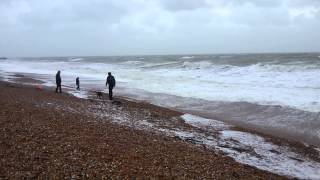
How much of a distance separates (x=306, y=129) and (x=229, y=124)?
2640 mm

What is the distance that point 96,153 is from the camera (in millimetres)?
8188

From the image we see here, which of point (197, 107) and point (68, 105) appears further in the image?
point (197, 107)

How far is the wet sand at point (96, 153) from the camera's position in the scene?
709 cm

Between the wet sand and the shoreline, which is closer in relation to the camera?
the wet sand

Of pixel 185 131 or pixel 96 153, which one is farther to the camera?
pixel 185 131

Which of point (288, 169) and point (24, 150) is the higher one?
point (24, 150)

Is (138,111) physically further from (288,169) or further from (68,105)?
(288,169)

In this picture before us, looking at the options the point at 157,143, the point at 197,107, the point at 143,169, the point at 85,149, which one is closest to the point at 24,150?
the point at 85,149

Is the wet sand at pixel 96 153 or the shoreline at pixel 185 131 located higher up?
the wet sand at pixel 96 153

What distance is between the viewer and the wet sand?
709cm

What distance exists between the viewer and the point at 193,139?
36.7 feet

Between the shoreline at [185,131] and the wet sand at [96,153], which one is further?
the shoreline at [185,131]

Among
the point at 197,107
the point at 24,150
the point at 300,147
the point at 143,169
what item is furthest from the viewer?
the point at 197,107

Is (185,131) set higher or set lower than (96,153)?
lower
